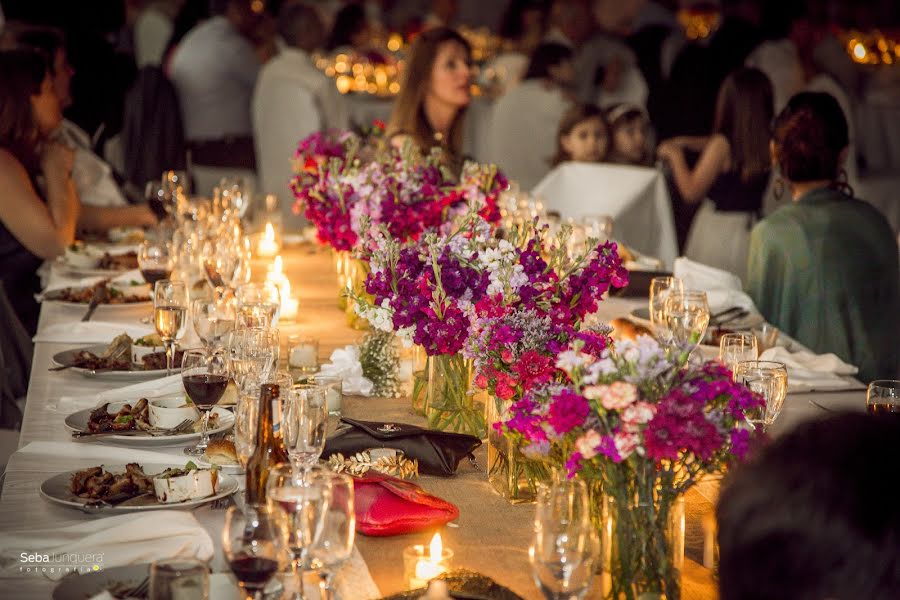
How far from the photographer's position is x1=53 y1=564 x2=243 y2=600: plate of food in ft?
4.59

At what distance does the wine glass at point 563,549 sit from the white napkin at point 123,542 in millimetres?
472

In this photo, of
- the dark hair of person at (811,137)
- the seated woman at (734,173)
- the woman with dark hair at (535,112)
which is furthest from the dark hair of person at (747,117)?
the dark hair of person at (811,137)

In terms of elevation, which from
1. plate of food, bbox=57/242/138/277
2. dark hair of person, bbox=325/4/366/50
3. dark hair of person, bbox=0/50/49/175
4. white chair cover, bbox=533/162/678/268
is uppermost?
dark hair of person, bbox=325/4/366/50

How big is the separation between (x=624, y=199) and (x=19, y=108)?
270 cm

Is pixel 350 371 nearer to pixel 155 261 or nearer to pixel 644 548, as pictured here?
pixel 155 261

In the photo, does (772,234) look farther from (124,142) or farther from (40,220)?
(124,142)

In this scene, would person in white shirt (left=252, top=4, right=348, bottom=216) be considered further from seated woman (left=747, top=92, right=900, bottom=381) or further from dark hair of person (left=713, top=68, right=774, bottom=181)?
seated woman (left=747, top=92, right=900, bottom=381)

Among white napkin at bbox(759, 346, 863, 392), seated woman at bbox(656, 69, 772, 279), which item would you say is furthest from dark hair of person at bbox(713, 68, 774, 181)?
white napkin at bbox(759, 346, 863, 392)

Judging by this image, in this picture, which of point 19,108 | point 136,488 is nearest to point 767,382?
point 136,488

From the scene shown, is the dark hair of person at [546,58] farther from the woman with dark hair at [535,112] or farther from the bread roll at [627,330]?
the bread roll at [627,330]

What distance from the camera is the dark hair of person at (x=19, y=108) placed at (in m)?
3.98

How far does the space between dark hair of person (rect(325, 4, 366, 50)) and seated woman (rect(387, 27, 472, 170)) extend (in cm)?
427

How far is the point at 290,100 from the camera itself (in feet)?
23.0

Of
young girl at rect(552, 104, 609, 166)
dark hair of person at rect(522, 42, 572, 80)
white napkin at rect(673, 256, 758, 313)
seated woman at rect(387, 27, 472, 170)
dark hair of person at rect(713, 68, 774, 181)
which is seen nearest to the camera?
white napkin at rect(673, 256, 758, 313)
